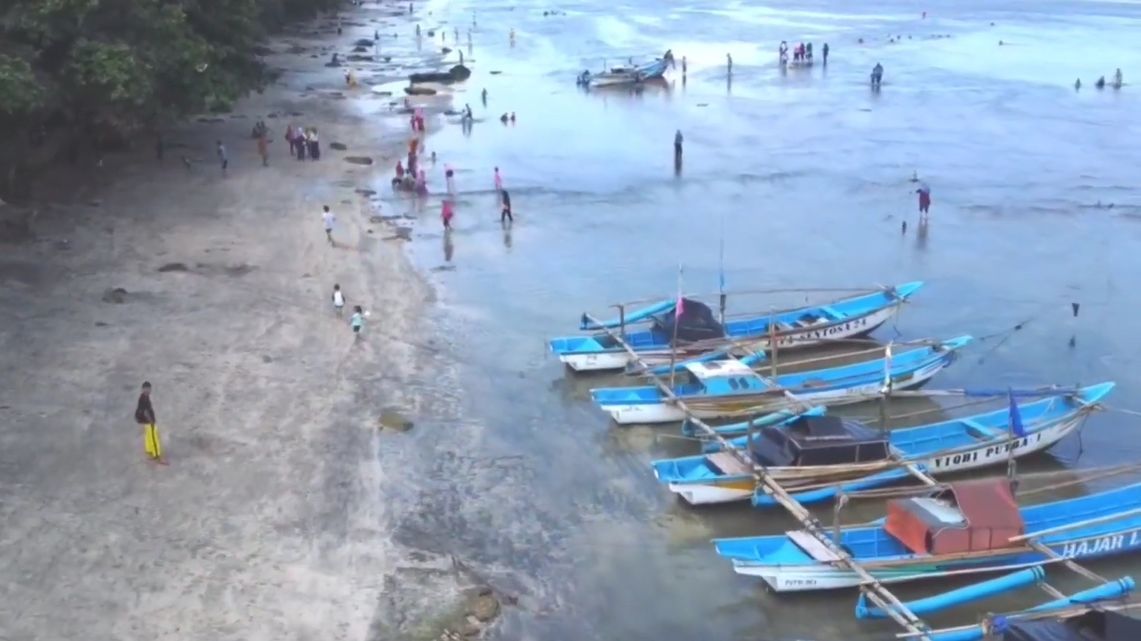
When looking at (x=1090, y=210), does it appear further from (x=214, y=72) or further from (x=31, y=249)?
(x=31, y=249)

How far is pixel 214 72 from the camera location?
40344mm

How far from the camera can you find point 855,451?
21.6 m

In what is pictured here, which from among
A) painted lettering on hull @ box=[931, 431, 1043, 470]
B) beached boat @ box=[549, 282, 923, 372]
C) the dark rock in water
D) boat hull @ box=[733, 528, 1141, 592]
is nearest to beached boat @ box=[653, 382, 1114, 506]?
painted lettering on hull @ box=[931, 431, 1043, 470]

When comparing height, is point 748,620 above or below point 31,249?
below

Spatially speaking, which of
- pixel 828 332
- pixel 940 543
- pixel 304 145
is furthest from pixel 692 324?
pixel 304 145

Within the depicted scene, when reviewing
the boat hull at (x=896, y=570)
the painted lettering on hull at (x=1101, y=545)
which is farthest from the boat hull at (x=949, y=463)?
the painted lettering on hull at (x=1101, y=545)

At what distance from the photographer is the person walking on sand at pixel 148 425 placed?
66.0ft

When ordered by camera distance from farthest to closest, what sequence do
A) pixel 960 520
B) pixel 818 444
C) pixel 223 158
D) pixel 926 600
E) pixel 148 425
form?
pixel 223 158 → pixel 818 444 → pixel 148 425 → pixel 960 520 → pixel 926 600

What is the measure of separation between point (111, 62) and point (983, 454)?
987 inches

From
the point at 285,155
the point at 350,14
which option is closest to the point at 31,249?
the point at 285,155

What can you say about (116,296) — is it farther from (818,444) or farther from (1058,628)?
(1058,628)

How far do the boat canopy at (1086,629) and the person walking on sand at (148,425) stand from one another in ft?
46.8

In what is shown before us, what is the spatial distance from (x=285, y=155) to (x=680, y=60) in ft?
143

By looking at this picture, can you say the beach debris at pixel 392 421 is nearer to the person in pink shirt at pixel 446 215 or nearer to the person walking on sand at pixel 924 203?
the person in pink shirt at pixel 446 215
